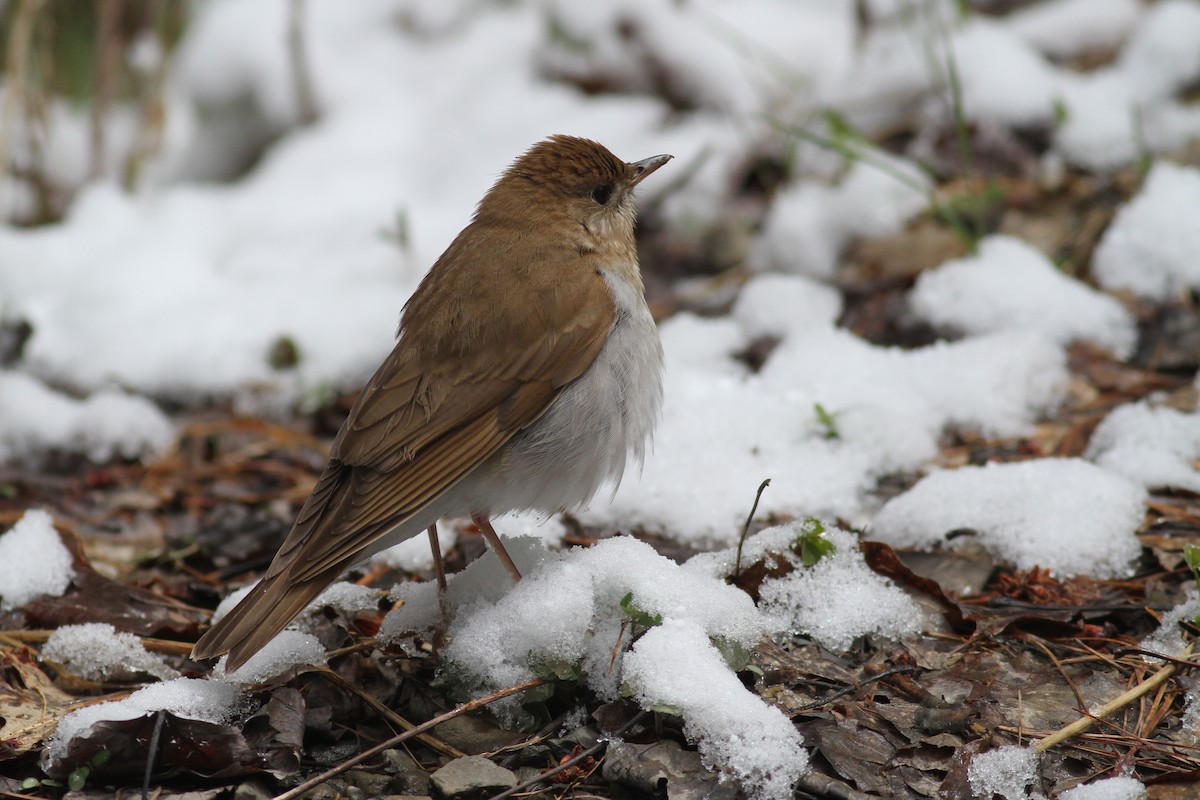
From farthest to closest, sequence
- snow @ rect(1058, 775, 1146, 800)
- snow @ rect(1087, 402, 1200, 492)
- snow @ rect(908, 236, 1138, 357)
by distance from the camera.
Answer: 1. snow @ rect(908, 236, 1138, 357)
2. snow @ rect(1087, 402, 1200, 492)
3. snow @ rect(1058, 775, 1146, 800)

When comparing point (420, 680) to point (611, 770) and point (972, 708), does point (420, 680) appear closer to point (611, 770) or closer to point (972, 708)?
point (611, 770)

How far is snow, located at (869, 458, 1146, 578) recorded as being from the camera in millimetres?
3848

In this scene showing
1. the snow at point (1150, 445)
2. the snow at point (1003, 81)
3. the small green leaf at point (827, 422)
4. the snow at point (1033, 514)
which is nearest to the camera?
the snow at point (1033, 514)

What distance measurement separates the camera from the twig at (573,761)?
2.97 metres

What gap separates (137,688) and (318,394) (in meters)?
2.43

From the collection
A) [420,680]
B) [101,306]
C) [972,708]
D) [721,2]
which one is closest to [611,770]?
[420,680]

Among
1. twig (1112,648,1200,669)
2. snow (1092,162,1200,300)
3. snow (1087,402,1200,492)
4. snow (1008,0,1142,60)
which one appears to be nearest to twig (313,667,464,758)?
twig (1112,648,1200,669)

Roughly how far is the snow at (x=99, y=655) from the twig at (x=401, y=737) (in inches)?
34.3

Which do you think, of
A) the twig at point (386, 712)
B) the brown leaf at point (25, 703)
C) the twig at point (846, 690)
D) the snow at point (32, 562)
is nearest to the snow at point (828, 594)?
the twig at point (846, 690)

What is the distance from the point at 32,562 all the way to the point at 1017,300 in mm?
4156

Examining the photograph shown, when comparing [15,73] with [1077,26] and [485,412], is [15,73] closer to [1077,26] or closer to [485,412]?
[485,412]

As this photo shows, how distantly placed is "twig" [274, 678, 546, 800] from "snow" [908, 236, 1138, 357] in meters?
3.14

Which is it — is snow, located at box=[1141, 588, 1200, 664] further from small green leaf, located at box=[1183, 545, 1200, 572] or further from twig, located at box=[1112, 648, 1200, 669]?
small green leaf, located at box=[1183, 545, 1200, 572]

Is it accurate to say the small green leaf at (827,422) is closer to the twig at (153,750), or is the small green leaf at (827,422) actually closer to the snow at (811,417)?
the snow at (811,417)
